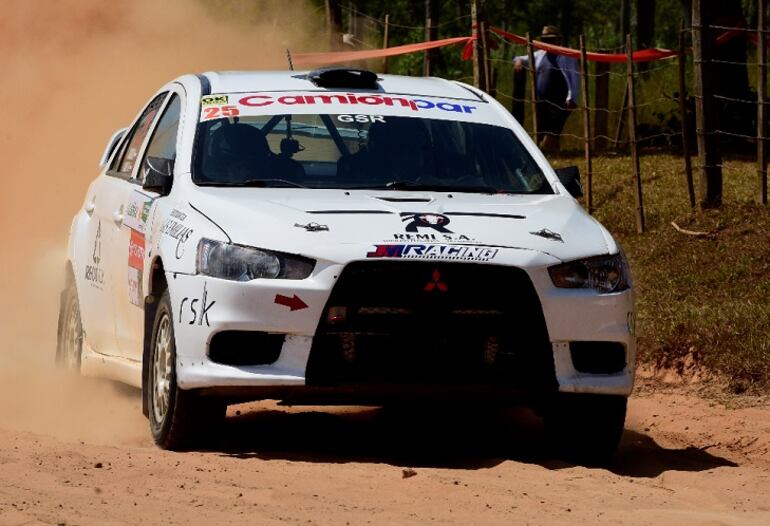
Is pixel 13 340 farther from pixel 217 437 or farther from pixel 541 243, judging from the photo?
pixel 541 243

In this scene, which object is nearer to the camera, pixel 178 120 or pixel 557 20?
pixel 178 120

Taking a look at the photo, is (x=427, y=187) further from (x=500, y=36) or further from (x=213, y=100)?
(x=500, y=36)

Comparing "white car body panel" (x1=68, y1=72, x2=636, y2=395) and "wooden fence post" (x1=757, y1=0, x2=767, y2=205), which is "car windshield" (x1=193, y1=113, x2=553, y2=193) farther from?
"wooden fence post" (x1=757, y1=0, x2=767, y2=205)

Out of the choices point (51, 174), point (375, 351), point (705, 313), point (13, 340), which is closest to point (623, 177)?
point (51, 174)

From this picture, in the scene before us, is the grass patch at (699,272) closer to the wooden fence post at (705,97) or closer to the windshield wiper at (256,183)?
the wooden fence post at (705,97)

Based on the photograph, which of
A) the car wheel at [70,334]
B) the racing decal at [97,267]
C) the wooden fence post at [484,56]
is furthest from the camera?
the wooden fence post at [484,56]

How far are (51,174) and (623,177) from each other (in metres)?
5.78

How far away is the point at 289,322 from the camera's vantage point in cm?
745

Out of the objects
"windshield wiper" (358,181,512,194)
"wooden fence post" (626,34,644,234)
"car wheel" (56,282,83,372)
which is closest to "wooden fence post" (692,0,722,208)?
"wooden fence post" (626,34,644,234)

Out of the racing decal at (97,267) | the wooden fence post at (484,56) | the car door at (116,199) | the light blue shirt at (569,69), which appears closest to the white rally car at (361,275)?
the car door at (116,199)

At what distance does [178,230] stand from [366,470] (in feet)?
4.67

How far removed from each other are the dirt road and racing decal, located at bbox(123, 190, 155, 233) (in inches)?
39.1

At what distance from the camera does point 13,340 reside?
11852 mm

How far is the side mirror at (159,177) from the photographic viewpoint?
8.48 m
